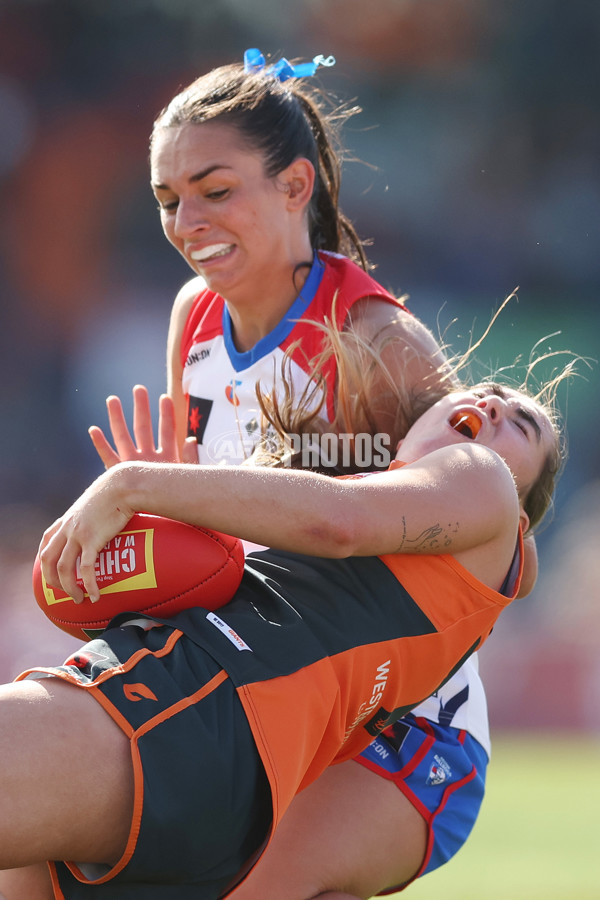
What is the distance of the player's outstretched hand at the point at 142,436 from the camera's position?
107 inches

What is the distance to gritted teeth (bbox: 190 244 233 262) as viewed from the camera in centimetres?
354

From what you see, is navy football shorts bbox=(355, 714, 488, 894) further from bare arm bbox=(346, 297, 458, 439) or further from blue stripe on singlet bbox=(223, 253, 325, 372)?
blue stripe on singlet bbox=(223, 253, 325, 372)

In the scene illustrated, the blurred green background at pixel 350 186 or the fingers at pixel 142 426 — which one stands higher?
the blurred green background at pixel 350 186

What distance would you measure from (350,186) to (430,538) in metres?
9.48

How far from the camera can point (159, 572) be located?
226cm

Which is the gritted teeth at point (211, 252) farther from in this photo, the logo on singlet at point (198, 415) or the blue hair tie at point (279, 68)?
the blue hair tie at point (279, 68)

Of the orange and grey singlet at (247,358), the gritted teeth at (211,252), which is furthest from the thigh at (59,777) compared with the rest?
the gritted teeth at (211,252)

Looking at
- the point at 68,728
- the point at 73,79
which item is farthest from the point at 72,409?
the point at 68,728

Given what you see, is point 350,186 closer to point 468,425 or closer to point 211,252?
point 211,252

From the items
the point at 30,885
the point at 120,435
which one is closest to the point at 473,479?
the point at 120,435

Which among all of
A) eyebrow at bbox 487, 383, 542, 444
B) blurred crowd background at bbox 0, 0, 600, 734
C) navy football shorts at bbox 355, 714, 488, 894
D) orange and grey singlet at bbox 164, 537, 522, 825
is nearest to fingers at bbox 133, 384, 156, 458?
orange and grey singlet at bbox 164, 537, 522, 825

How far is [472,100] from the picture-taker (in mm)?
11500

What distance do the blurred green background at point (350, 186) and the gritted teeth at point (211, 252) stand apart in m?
6.42

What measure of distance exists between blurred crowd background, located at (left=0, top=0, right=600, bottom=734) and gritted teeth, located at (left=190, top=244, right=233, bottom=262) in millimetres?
6602
